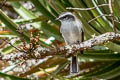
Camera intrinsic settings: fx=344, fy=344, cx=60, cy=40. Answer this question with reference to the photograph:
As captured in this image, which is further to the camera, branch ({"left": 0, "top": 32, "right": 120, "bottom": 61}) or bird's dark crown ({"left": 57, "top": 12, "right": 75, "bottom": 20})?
bird's dark crown ({"left": 57, "top": 12, "right": 75, "bottom": 20})

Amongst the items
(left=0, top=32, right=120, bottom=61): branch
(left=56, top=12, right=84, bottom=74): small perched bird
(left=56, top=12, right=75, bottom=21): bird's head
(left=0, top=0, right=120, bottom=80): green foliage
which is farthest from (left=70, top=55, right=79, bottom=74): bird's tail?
(left=0, top=32, right=120, bottom=61): branch

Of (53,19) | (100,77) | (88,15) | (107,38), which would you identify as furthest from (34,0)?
(107,38)

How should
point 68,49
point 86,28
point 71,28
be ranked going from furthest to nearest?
1. point 86,28
2. point 71,28
3. point 68,49

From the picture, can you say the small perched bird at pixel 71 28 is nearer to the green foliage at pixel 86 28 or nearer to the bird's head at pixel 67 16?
the bird's head at pixel 67 16

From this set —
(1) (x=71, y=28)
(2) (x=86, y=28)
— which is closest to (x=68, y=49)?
(1) (x=71, y=28)

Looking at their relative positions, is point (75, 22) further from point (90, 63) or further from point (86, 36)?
point (90, 63)

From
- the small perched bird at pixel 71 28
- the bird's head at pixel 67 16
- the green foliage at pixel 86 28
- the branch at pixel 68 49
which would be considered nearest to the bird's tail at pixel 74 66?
the small perched bird at pixel 71 28

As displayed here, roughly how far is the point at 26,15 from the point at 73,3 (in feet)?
3.41

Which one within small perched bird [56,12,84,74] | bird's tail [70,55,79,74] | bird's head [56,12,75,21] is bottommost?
bird's tail [70,55,79,74]

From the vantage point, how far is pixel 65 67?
448 centimetres

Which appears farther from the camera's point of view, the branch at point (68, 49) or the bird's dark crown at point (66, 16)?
the bird's dark crown at point (66, 16)

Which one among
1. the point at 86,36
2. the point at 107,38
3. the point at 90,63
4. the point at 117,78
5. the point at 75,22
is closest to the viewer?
the point at 107,38

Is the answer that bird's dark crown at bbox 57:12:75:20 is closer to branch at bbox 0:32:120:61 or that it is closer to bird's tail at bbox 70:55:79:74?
bird's tail at bbox 70:55:79:74

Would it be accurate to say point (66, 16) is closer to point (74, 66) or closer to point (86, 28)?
point (86, 28)
